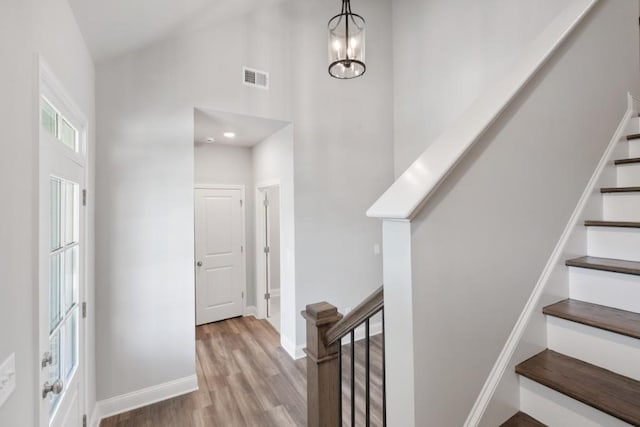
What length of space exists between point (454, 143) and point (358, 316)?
72 centimetres

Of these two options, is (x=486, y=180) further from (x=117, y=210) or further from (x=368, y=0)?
(x=368, y=0)

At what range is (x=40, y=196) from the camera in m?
1.15

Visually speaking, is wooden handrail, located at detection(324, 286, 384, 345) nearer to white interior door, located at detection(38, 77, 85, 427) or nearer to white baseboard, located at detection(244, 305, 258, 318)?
white interior door, located at detection(38, 77, 85, 427)

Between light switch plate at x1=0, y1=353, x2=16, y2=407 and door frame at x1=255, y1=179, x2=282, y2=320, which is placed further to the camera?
door frame at x1=255, y1=179, x2=282, y2=320

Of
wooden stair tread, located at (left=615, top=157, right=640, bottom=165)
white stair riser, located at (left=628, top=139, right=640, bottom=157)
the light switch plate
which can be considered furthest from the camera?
white stair riser, located at (left=628, top=139, right=640, bottom=157)

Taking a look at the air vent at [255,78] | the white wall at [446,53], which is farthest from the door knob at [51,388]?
the white wall at [446,53]

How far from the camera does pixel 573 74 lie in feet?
4.89

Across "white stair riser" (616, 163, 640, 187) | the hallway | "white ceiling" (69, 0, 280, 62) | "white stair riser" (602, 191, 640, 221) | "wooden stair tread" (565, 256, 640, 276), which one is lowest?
the hallway

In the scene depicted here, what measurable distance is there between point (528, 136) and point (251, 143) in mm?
3644

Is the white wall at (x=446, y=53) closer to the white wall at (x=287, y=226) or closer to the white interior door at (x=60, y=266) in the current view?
the white wall at (x=287, y=226)

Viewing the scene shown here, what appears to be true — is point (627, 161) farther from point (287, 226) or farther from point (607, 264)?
point (287, 226)

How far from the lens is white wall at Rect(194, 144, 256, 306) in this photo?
428cm

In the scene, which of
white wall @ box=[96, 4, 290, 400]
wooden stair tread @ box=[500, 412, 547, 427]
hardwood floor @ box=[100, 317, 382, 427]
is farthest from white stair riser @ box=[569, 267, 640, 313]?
white wall @ box=[96, 4, 290, 400]

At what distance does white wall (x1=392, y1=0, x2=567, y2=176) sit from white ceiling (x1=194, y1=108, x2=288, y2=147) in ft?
5.43
